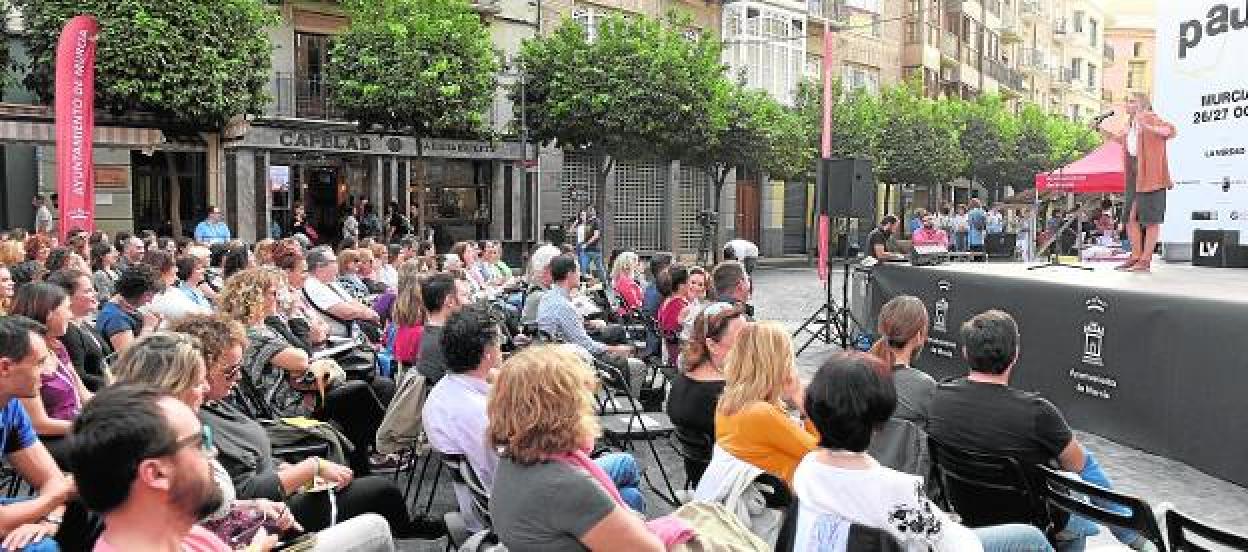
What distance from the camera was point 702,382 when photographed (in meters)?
4.87

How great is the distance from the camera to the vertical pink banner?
Answer: 1248cm

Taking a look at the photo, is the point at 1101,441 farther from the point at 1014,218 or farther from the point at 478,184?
the point at 1014,218

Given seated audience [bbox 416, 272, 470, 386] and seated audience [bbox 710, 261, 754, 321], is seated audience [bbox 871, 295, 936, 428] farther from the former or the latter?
seated audience [bbox 710, 261, 754, 321]

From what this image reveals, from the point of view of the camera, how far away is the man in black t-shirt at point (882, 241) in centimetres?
1320

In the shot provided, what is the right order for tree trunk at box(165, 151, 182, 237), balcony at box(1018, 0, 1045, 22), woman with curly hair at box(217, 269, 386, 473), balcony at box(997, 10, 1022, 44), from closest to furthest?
woman with curly hair at box(217, 269, 386, 473)
tree trunk at box(165, 151, 182, 237)
balcony at box(997, 10, 1022, 44)
balcony at box(1018, 0, 1045, 22)

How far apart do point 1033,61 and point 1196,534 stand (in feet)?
205

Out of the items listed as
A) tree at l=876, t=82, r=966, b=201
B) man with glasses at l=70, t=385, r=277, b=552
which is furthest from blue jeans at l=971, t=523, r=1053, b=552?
tree at l=876, t=82, r=966, b=201

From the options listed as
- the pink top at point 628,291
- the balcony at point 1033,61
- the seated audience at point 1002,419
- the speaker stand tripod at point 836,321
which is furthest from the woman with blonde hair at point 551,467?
the balcony at point 1033,61

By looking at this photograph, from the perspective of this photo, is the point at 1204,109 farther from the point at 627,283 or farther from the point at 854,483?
the point at 854,483

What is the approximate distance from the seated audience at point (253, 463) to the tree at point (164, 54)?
14305 mm

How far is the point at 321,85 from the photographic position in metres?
22.5

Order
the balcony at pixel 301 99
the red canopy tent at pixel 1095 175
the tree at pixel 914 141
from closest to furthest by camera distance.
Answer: the red canopy tent at pixel 1095 175 < the balcony at pixel 301 99 < the tree at pixel 914 141

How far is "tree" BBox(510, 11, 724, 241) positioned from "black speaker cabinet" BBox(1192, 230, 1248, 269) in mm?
12217

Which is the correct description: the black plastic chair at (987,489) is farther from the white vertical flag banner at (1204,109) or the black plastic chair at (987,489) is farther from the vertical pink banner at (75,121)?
the vertical pink banner at (75,121)
